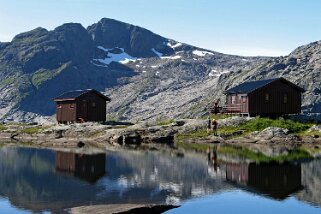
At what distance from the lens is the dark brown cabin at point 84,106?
325 ft

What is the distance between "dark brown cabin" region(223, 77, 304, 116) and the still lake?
1511 inches

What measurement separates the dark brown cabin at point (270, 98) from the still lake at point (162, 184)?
38371mm

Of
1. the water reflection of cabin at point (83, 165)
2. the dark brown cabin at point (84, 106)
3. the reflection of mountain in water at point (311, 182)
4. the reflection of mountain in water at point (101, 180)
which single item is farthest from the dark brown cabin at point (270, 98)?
the reflection of mountain in water at point (311, 182)

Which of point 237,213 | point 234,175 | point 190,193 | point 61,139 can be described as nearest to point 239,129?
point 61,139

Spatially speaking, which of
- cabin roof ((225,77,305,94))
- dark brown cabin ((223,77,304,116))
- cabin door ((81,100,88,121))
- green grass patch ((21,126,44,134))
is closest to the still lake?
dark brown cabin ((223,77,304,116))

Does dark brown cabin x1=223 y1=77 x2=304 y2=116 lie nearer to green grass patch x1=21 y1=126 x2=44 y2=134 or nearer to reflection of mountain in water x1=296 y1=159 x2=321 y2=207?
reflection of mountain in water x1=296 y1=159 x2=321 y2=207

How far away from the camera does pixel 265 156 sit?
52125 mm

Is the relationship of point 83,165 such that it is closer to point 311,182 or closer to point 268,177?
point 268,177

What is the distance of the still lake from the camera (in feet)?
90.4

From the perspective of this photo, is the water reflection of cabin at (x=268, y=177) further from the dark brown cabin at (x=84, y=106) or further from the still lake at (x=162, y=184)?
the dark brown cabin at (x=84, y=106)

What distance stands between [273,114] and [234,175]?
177 feet

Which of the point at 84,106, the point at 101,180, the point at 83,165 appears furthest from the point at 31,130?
the point at 101,180

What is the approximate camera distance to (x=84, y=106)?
9944 cm

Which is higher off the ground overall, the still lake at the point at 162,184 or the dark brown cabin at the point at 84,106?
the dark brown cabin at the point at 84,106
